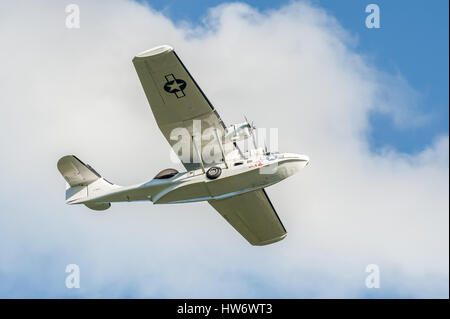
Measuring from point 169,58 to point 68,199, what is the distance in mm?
7731

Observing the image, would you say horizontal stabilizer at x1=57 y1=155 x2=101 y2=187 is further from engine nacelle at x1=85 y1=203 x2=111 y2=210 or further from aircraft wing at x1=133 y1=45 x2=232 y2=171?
aircraft wing at x1=133 y1=45 x2=232 y2=171

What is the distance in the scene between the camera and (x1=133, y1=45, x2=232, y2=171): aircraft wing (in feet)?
A: 63.4

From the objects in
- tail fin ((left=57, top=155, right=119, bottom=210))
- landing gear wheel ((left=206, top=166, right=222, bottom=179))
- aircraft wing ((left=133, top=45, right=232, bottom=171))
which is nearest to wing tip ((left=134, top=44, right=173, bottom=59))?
aircraft wing ((left=133, top=45, right=232, bottom=171))

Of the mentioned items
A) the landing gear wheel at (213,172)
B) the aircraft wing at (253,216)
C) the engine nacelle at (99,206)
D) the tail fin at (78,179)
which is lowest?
the aircraft wing at (253,216)

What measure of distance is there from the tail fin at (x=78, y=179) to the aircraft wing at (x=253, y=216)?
4644mm

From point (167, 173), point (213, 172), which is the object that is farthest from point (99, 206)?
point (213, 172)

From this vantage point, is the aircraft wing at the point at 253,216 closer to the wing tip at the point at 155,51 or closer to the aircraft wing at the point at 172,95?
the aircraft wing at the point at 172,95

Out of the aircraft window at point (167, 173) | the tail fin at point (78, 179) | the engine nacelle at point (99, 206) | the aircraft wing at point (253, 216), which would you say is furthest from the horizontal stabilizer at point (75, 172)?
the aircraft wing at point (253, 216)

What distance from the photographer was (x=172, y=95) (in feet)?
66.2

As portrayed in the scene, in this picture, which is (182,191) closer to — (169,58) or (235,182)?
(235,182)

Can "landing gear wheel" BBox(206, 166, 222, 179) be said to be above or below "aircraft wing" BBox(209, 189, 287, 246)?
above

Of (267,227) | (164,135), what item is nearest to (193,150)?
(164,135)

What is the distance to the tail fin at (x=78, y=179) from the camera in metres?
23.3

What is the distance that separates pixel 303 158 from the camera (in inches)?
822
